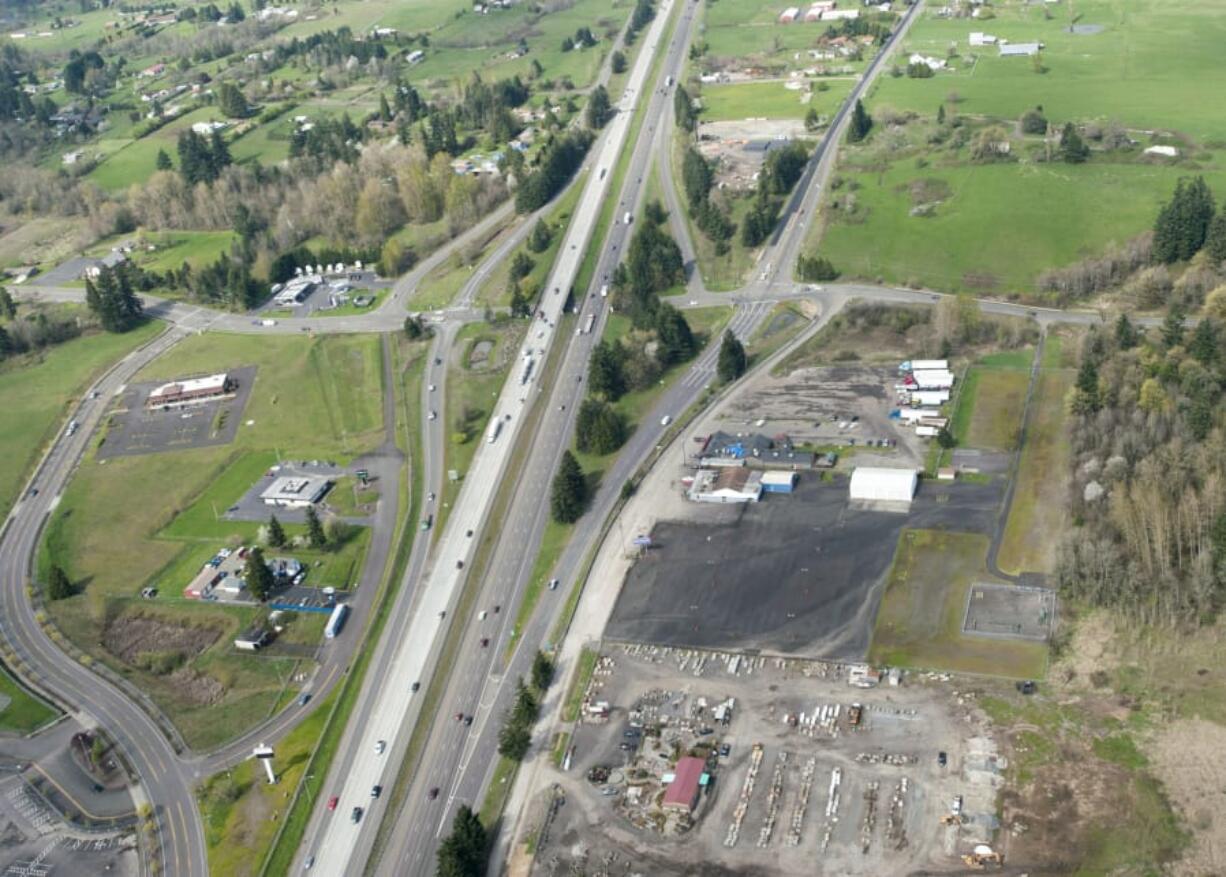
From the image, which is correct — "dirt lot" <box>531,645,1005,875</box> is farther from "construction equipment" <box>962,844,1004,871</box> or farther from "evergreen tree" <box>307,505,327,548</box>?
"evergreen tree" <box>307,505,327,548</box>

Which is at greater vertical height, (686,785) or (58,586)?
(58,586)

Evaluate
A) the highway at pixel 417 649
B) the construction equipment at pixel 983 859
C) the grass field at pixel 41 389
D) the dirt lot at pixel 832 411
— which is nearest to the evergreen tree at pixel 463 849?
the highway at pixel 417 649

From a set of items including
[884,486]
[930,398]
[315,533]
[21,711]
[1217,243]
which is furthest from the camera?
[1217,243]

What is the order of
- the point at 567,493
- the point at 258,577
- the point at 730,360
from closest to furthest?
the point at 258,577 → the point at 567,493 → the point at 730,360

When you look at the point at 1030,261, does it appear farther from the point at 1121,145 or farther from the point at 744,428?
the point at 744,428

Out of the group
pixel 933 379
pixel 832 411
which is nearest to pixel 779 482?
pixel 832 411

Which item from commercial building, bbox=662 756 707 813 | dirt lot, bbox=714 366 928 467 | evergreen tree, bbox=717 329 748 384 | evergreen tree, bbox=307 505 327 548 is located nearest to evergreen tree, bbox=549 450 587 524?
dirt lot, bbox=714 366 928 467

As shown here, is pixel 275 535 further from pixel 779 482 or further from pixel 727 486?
pixel 779 482

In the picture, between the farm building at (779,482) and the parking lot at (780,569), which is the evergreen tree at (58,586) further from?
the farm building at (779,482)
